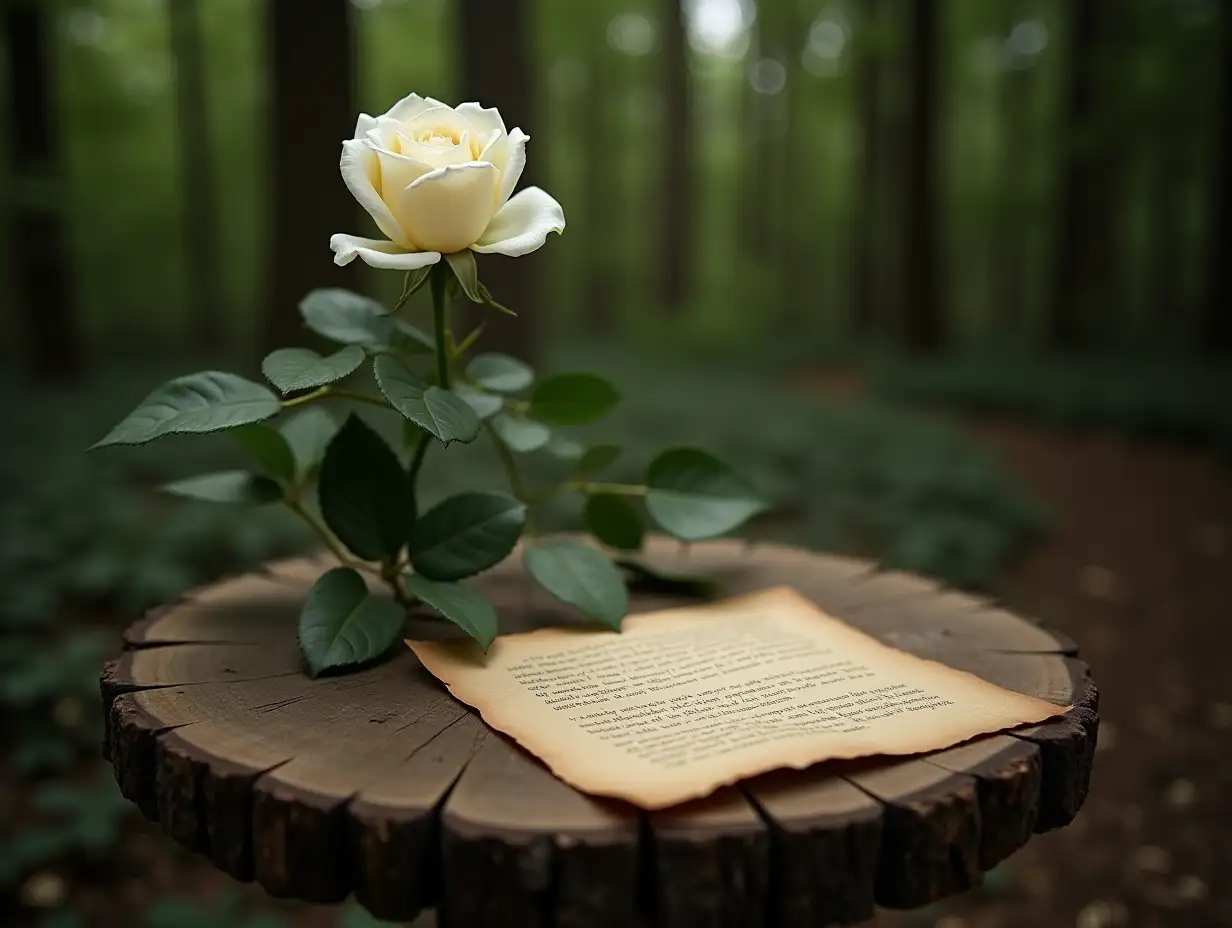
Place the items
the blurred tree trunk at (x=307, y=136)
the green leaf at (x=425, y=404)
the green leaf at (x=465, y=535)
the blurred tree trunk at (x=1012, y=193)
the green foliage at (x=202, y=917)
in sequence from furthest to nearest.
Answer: the blurred tree trunk at (x=1012, y=193) → the blurred tree trunk at (x=307, y=136) → the green foliage at (x=202, y=917) → the green leaf at (x=465, y=535) → the green leaf at (x=425, y=404)

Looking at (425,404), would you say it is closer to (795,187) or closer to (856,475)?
(856,475)

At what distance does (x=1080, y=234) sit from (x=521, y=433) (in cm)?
1325

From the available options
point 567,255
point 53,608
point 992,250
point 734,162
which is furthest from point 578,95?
point 53,608

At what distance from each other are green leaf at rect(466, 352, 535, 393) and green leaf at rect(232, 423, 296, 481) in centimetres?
32

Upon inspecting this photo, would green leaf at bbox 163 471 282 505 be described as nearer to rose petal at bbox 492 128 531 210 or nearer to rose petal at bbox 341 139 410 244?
rose petal at bbox 341 139 410 244

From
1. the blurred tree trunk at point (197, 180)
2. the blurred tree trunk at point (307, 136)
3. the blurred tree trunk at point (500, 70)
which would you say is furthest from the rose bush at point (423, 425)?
the blurred tree trunk at point (197, 180)

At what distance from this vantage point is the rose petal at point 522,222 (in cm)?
122

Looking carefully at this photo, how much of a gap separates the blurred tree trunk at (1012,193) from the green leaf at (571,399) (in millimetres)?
13820

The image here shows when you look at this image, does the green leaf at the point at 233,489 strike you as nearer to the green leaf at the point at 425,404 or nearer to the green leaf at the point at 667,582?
the green leaf at the point at 425,404

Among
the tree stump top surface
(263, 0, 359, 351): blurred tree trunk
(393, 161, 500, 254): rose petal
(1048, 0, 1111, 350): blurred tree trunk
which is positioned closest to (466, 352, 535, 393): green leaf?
(393, 161, 500, 254): rose petal

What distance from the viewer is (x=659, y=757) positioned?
101 cm

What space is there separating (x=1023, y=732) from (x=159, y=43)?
54.3ft

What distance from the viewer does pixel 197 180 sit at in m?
13.8

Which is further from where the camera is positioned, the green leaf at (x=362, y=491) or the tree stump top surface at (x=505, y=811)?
the green leaf at (x=362, y=491)
